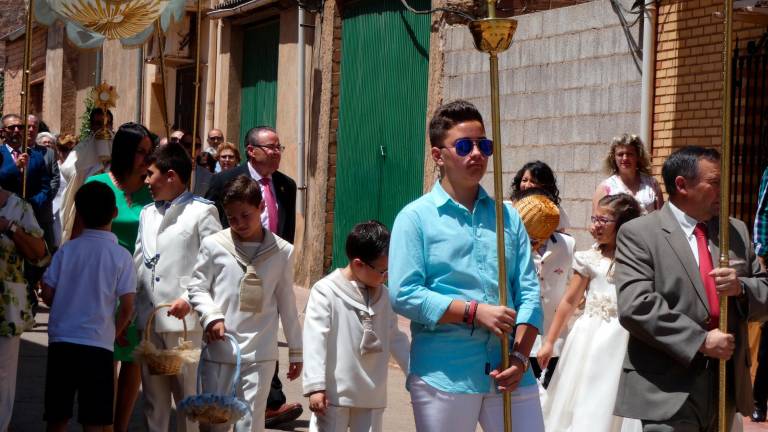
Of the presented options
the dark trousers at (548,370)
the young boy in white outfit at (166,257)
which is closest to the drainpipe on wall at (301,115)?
the dark trousers at (548,370)

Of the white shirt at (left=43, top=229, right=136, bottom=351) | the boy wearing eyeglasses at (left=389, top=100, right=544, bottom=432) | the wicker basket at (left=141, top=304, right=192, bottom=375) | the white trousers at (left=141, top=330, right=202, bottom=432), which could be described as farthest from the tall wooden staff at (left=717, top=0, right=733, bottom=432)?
the white shirt at (left=43, top=229, right=136, bottom=351)

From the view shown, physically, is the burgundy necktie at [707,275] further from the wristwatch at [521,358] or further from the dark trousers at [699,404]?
the wristwatch at [521,358]

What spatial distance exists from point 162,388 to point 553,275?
248cm

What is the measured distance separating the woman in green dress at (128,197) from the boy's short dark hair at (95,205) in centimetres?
55

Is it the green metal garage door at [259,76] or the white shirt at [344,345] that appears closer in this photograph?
the white shirt at [344,345]

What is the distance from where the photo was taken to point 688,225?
18.5 ft

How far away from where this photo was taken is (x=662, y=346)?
17.6 ft

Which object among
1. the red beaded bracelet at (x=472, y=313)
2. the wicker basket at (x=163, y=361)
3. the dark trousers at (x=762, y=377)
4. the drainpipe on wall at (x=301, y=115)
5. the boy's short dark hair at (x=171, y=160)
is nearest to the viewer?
the red beaded bracelet at (x=472, y=313)

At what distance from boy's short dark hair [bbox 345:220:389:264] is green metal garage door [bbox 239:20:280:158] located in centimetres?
1346

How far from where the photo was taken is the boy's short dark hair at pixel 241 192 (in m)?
6.72

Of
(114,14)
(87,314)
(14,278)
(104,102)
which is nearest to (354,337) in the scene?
(87,314)

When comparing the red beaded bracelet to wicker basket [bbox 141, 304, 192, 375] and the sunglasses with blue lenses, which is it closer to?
the sunglasses with blue lenses

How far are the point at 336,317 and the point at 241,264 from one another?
0.78 metres

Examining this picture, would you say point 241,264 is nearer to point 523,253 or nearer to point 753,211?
point 523,253
